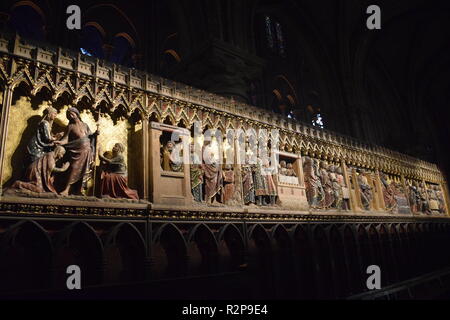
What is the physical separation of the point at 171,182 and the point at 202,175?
69 centimetres

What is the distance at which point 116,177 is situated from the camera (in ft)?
16.0

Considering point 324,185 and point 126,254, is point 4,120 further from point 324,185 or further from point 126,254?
point 324,185

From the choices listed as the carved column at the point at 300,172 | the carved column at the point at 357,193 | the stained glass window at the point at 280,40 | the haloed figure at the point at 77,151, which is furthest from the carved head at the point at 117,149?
the stained glass window at the point at 280,40

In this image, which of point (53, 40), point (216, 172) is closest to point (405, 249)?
point (216, 172)

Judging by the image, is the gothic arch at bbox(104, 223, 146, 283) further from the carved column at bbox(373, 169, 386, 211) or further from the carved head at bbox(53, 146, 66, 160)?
the carved column at bbox(373, 169, 386, 211)

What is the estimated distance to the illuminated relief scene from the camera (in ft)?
13.9

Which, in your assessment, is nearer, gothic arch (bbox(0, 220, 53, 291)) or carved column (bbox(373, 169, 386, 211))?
gothic arch (bbox(0, 220, 53, 291))

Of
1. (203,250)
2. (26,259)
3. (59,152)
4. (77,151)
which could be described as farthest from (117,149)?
(203,250)

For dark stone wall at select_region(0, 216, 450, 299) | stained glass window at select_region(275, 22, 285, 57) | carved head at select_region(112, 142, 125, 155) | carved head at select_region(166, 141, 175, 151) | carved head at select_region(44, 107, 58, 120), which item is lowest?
dark stone wall at select_region(0, 216, 450, 299)

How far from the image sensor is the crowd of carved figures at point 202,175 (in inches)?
170

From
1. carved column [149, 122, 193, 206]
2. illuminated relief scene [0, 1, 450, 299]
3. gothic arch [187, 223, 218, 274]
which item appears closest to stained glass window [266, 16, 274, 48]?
illuminated relief scene [0, 1, 450, 299]

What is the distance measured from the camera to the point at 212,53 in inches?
307

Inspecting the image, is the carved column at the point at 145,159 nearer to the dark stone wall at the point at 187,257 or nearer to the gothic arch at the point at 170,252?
the dark stone wall at the point at 187,257
